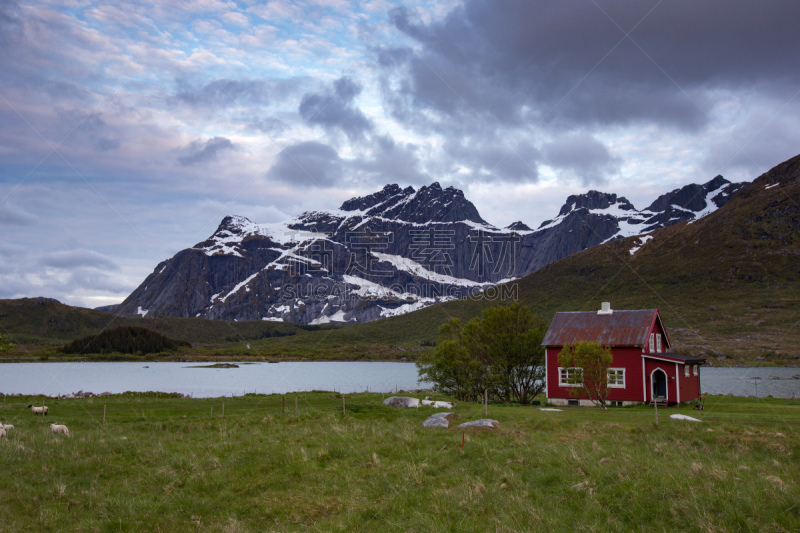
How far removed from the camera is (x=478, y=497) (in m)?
12.0

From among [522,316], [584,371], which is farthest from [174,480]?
[522,316]

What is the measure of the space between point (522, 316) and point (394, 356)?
478ft

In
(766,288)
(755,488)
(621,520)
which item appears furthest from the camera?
(766,288)

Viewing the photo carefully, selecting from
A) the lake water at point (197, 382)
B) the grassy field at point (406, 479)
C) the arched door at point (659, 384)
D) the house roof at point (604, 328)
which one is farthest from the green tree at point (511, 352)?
the grassy field at point (406, 479)

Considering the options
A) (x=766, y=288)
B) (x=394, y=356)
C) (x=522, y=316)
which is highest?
(x=766, y=288)

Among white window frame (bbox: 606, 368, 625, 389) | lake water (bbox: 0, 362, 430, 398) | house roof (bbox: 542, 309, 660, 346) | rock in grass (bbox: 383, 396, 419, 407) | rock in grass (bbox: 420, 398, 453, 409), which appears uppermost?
house roof (bbox: 542, 309, 660, 346)

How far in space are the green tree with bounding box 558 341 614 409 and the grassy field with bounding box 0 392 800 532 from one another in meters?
14.5

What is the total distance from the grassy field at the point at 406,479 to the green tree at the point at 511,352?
24.6m

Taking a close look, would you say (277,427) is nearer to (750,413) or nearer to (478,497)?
(478,497)

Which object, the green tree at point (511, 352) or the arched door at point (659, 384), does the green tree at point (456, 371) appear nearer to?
the green tree at point (511, 352)

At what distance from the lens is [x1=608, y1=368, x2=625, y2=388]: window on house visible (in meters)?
42.0

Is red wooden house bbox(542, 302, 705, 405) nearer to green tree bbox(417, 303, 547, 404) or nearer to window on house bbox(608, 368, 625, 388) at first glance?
window on house bbox(608, 368, 625, 388)

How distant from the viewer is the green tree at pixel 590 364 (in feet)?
124

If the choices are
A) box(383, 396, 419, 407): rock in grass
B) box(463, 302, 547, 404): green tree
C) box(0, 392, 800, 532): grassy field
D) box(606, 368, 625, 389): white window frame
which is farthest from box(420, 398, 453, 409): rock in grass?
box(606, 368, 625, 389): white window frame
